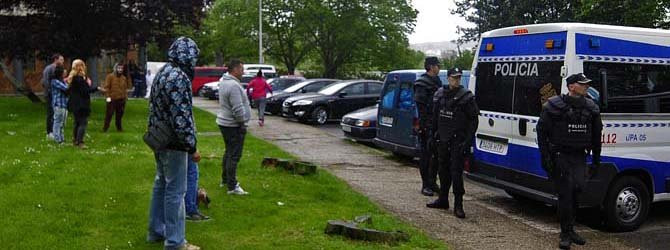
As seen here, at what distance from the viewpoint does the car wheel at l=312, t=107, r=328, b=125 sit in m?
20.7

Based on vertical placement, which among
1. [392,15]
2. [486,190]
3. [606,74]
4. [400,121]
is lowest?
[486,190]

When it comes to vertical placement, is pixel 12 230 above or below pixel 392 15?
below

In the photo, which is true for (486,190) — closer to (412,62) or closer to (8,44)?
(8,44)

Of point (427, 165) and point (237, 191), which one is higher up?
point (427, 165)

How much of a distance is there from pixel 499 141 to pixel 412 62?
44789 mm

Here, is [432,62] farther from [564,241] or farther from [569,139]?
[564,241]

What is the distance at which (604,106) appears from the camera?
7.32 metres

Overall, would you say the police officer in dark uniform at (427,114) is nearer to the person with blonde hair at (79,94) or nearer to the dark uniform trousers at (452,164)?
the dark uniform trousers at (452,164)

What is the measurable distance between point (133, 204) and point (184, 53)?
2.49 m

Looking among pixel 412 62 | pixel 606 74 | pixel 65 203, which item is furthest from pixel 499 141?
pixel 412 62

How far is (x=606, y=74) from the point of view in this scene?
7.32m

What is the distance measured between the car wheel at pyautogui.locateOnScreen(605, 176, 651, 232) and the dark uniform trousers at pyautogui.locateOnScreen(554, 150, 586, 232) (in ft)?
3.12

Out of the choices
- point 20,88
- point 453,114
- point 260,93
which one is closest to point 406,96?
point 453,114

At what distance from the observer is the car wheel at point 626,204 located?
7.45 meters
